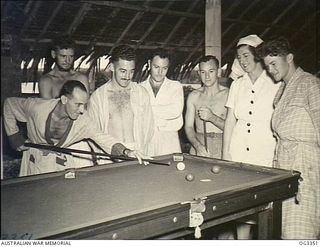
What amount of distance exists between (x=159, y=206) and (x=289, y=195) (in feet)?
3.01

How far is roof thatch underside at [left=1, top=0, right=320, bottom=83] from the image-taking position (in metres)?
4.57

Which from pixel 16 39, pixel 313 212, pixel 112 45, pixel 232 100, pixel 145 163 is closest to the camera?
pixel 313 212

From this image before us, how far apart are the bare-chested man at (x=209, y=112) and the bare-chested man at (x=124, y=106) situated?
1.39 feet

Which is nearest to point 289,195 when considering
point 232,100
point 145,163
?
point 145,163

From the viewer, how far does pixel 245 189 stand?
187 centimetres

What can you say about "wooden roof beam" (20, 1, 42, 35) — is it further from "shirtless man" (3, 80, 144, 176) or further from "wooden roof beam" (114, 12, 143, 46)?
"shirtless man" (3, 80, 144, 176)

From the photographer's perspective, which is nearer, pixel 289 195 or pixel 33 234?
pixel 33 234

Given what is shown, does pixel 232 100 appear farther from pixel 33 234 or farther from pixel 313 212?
pixel 33 234

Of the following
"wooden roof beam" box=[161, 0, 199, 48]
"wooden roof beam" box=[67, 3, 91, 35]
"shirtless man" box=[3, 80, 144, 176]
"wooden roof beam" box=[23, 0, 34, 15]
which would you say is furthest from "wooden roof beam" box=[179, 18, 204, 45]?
"shirtless man" box=[3, 80, 144, 176]

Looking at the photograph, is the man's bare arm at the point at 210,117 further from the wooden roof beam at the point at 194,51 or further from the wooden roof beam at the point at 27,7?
the wooden roof beam at the point at 194,51

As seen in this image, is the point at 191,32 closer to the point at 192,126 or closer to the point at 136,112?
the point at 192,126

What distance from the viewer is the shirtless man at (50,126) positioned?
2674 millimetres

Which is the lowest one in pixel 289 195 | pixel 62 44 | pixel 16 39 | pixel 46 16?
pixel 289 195

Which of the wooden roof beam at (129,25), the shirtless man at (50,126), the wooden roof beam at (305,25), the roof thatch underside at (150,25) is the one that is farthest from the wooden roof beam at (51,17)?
the wooden roof beam at (305,25)
